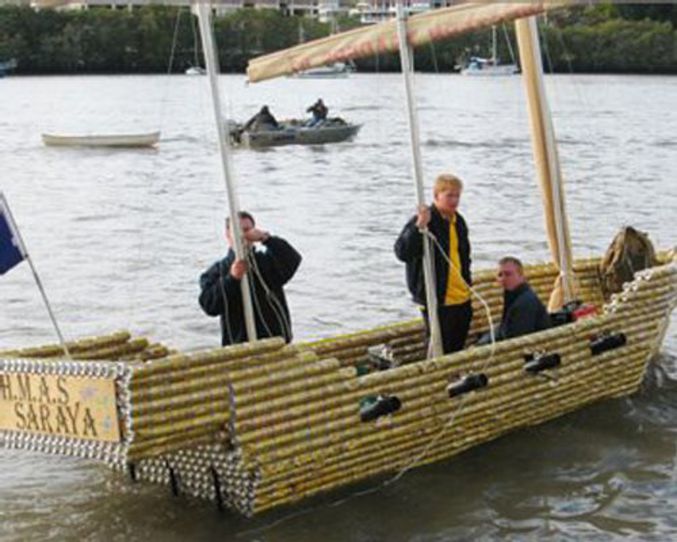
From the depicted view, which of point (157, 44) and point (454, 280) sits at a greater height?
point (157, 44)

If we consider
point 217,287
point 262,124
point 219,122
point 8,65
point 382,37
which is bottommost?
point 262,124

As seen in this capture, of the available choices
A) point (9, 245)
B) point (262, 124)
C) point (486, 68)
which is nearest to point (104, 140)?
point (262, 124)

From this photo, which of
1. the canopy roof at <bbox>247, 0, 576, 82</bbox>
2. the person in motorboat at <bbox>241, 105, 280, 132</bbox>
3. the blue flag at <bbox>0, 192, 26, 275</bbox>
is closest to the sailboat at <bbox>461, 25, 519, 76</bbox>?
the person in motorboat at <bbox>241, 105, 280, 132</bbox>

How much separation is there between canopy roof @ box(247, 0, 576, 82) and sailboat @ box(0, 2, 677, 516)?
1cm

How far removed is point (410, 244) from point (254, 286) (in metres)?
1.33

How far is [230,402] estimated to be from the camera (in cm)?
826

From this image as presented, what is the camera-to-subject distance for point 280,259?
Answer: 9805 millimetres

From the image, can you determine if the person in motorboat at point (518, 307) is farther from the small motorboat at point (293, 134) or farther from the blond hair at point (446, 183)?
the small motorboat at point (293, 134)

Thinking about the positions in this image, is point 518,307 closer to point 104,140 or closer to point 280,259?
point 280,259

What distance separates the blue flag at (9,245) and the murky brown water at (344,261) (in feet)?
6.44

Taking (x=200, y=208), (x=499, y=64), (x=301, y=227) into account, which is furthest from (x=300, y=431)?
(x=499, y=64)

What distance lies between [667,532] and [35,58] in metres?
110

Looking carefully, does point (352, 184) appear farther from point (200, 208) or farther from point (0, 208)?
point (0, 208)

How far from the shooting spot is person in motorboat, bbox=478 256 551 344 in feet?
36.3
